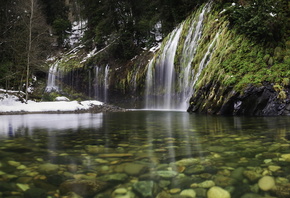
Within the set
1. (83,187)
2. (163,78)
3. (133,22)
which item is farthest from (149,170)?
(133,22)

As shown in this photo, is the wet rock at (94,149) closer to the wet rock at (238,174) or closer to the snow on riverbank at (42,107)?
the wet rock at (238,174)

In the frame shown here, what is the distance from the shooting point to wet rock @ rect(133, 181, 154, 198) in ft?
5.49

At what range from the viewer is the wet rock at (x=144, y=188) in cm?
167

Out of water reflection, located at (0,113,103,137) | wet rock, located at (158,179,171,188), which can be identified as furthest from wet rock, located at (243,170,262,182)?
water reflection, located at (0,113,103,137)

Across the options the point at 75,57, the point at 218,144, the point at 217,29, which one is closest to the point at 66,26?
the point at 75,57

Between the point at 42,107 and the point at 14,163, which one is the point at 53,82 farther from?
the point at 14,163

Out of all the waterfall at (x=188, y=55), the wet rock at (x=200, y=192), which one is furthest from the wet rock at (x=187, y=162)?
the waterfall at (x=188, y=55)

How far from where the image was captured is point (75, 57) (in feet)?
100

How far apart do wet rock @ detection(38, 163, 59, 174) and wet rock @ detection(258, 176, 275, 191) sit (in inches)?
71.9

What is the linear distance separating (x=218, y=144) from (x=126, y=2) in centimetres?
2633

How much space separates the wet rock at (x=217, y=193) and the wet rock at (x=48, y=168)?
4.71 feet

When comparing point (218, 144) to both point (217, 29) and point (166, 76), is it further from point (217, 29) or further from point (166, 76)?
point (166, 76)

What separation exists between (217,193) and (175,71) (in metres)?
15.8

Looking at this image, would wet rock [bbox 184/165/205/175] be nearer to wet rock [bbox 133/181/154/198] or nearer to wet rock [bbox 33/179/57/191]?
wet rock [bbox 133/181/154/198]
